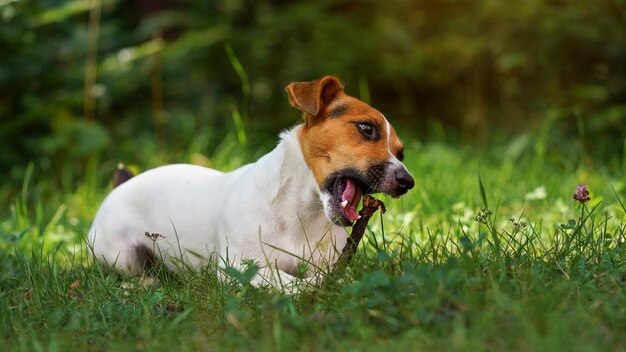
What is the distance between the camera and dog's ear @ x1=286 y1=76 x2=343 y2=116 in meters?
3.67

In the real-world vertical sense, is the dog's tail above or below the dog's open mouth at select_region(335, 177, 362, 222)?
below

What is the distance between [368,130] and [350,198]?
0.32 m

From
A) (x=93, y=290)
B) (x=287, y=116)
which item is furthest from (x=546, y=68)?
(x=93, y=290)

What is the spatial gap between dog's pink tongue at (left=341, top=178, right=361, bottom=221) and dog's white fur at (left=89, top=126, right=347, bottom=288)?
15 cm

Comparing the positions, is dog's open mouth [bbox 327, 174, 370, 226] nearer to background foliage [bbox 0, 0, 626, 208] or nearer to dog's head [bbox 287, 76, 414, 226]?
dog's head [bbox 287, 76, 414, 226]

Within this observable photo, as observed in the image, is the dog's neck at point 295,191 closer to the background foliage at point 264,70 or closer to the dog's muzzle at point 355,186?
the dog's muzzle at point 355,186

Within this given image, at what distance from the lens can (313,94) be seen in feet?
12.1

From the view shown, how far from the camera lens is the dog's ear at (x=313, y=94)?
3668mm

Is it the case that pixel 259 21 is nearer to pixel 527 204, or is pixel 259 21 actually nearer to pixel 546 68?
pixel 546 68

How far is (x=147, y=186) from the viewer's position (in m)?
4.37

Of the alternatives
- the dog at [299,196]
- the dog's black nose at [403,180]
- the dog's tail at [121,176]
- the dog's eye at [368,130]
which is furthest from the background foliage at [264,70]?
the dog's black nose at [403,180]

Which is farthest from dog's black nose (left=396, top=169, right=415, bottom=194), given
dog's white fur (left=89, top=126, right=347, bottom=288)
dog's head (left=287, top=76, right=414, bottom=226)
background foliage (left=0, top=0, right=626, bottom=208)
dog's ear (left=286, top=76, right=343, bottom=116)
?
background foliage (left=0, top=0, right=626, bottom=208)

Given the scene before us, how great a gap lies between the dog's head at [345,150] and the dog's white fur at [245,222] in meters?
0.11

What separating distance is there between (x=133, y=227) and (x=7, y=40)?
3512 millimetres
